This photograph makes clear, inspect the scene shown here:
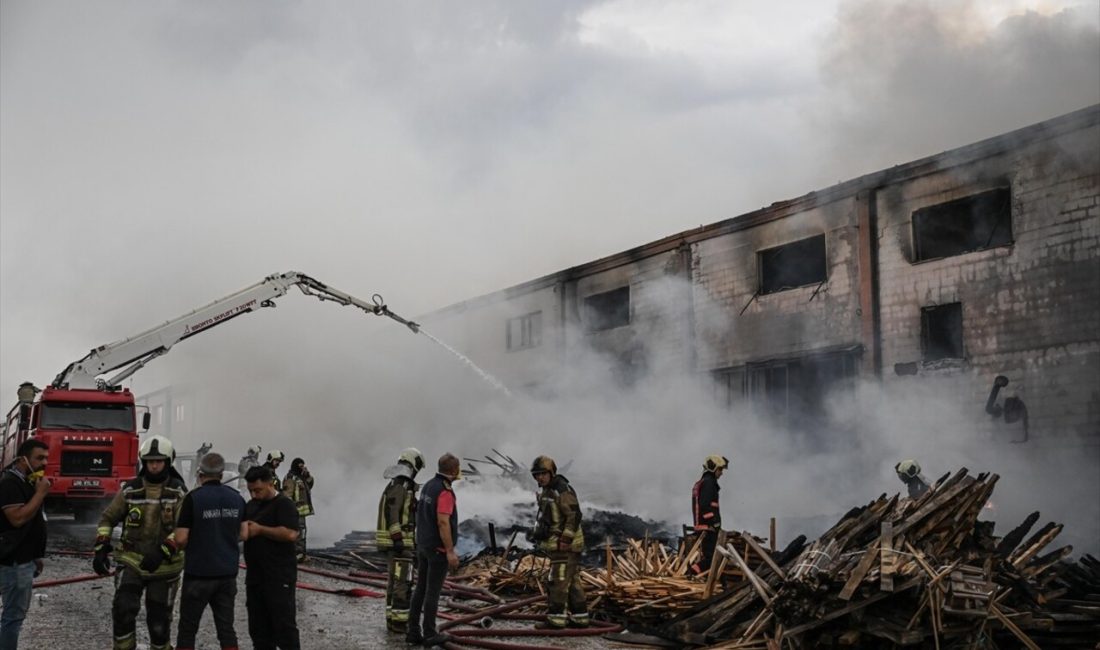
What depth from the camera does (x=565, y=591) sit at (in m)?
9.34

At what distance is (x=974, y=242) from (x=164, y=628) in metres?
14.3

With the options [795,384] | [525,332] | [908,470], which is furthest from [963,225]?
[525,332]

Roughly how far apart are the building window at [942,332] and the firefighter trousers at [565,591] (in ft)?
32.2

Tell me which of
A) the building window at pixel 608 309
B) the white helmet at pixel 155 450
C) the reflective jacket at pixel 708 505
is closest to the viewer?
the white helmet at pixel 155 450

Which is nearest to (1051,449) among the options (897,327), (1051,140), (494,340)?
(897,327)

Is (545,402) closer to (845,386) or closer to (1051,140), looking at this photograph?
(845,386)

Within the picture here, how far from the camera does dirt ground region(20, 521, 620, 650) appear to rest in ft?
27.8

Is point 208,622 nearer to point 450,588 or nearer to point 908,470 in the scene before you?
point 450,588

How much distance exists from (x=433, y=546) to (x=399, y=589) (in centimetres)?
89

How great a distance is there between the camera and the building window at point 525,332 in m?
26.6

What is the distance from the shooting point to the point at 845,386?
18.2m

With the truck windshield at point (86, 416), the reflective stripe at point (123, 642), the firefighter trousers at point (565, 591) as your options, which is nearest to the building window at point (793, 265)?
the firefighter trousers at point (565, 591)

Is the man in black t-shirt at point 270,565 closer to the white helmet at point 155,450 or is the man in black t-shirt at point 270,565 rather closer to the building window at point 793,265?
the white helmet at point 155,450

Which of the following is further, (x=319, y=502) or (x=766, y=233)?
(x=319, y=502)
